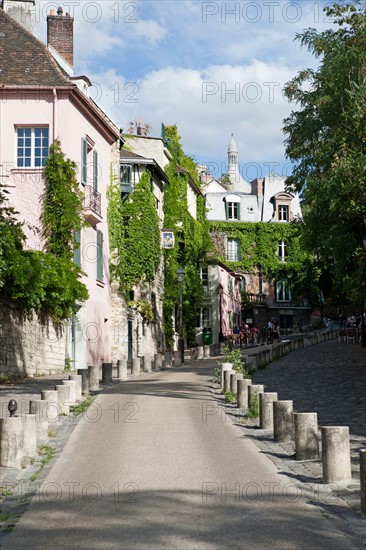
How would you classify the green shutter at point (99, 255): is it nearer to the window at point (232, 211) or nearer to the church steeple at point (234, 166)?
the window at point (232, 211)

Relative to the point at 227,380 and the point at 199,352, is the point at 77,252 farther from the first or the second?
the point at 199,352

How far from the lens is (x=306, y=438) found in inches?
440

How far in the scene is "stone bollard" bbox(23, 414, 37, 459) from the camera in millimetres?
11250

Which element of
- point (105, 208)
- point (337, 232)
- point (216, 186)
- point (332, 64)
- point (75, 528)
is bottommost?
point (75, 528)

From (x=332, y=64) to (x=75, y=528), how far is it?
60.5 feet

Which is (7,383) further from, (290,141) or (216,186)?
(216,186)

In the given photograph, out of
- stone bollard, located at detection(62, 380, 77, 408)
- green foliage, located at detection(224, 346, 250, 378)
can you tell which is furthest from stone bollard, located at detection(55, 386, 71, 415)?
green foliage, located at detection(224, 346, 250, 378)

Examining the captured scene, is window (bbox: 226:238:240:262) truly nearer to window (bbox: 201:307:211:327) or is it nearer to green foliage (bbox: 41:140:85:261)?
window (bbox: 201:307:211:327)

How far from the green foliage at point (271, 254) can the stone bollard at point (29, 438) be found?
57.6 m

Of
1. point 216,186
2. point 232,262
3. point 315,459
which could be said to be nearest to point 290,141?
point 315,459

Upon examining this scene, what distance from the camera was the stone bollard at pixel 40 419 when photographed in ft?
43.0

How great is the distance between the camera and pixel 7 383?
22109 millimetres

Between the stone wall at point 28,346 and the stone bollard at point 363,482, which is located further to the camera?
the stone wall at point 28,346

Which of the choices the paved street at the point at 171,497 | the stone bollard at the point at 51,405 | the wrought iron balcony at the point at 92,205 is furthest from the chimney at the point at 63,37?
the paved street at the point at 171,497
